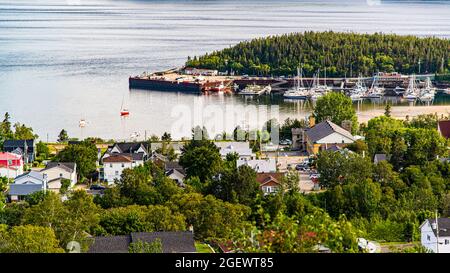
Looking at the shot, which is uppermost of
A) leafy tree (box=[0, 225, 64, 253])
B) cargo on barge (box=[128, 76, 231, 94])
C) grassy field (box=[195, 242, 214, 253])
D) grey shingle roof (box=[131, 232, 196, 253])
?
leafy tree (box=[0, 225, 64, 253])

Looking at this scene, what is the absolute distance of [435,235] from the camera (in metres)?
6.25

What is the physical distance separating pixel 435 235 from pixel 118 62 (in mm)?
17821

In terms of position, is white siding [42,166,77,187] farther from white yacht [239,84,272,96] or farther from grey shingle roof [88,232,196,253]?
white yacht [239,84,272,96]

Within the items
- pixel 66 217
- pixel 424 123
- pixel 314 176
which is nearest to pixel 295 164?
pixel 314 176

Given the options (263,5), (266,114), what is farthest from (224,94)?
(263,5)

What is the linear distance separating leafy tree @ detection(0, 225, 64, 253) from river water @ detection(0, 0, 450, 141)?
711cm

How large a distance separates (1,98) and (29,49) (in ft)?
34.0

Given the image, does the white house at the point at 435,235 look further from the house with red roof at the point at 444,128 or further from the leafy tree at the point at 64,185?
the house with red roof at the point at 444,128

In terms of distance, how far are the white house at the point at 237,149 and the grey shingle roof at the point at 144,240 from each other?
384cm

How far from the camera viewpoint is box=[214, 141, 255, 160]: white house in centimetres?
971

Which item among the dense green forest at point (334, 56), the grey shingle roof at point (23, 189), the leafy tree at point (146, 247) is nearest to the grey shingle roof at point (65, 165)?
the grey shingle roof at point (23, 189)

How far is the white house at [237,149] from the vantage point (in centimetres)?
971

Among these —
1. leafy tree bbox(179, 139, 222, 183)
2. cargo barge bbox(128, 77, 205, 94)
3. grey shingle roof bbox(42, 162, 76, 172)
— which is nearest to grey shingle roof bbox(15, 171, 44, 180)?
grey shingle roof bbox(42, 162, 76, 172)
